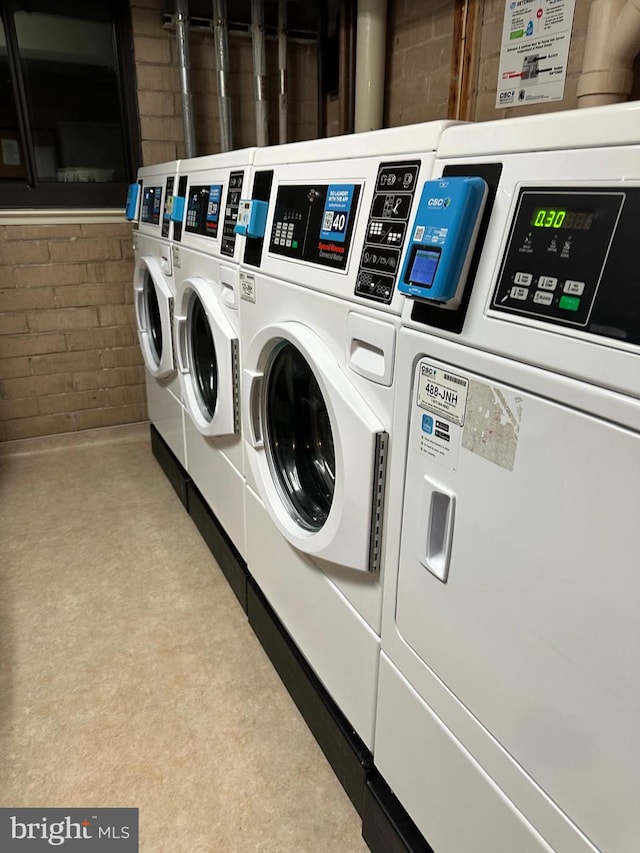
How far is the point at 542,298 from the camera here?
0.71 metres

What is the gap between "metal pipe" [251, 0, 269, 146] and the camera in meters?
2.96

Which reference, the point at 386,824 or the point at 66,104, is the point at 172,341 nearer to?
the point at 66,104

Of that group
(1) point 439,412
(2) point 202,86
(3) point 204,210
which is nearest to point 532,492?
(1) point 439,412

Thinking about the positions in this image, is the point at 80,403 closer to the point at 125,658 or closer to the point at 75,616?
the point at 75,616

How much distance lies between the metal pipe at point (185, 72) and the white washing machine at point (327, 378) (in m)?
1.78

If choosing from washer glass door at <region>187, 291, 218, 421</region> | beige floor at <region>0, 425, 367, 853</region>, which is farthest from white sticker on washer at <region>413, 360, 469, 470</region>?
washer glass door at <region>187, 291, 218, 421</region>

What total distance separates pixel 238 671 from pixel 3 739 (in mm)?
645

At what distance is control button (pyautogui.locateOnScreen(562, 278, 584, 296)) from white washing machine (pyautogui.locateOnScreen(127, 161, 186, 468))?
75.9 inches

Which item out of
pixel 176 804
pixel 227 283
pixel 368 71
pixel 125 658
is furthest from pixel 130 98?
pixel 176 804

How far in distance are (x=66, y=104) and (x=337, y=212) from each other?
265cm

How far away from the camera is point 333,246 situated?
3.83 ft

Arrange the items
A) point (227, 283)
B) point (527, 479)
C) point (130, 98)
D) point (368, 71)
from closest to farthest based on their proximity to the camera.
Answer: point (527, 479) < point (227, 283) < point (368, 71) < point (130, 98)

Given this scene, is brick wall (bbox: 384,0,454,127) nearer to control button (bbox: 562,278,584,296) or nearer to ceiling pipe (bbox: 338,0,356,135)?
ceiling pipe (bbox: 338,0,356,135)

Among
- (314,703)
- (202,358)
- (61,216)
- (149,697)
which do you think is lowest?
(149,697)
